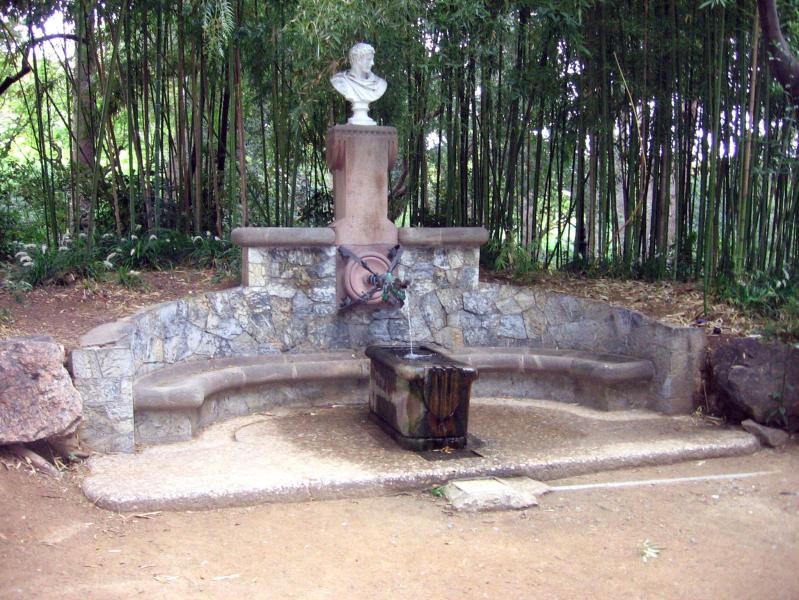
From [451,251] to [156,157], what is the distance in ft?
7.24

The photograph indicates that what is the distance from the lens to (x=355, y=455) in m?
3.88

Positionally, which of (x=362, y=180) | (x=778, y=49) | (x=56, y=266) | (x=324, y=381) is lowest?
(x=324, y=381)

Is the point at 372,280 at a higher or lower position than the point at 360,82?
lower

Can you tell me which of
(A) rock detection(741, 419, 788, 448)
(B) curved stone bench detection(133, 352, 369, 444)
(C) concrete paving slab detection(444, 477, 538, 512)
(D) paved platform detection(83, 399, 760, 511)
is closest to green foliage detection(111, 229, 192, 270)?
(B) curved stone bench detection(133, 352, 369, 444)

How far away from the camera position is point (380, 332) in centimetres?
529

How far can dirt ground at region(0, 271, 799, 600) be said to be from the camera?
2691 millimetres

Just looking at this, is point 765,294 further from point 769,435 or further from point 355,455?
point 355,455

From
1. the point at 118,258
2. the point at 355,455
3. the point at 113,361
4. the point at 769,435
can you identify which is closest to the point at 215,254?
the point at 118,258

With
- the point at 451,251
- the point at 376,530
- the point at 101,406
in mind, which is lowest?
the point at 376,530

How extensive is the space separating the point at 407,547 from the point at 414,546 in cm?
3

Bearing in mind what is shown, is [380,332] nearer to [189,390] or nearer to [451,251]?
[451,251]

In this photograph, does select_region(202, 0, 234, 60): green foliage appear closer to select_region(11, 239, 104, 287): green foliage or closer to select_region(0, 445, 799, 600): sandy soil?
select_region(11, 239, 104, 287): green foliage

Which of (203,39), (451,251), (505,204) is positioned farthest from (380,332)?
(203,39)

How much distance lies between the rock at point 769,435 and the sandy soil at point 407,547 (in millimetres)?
609
